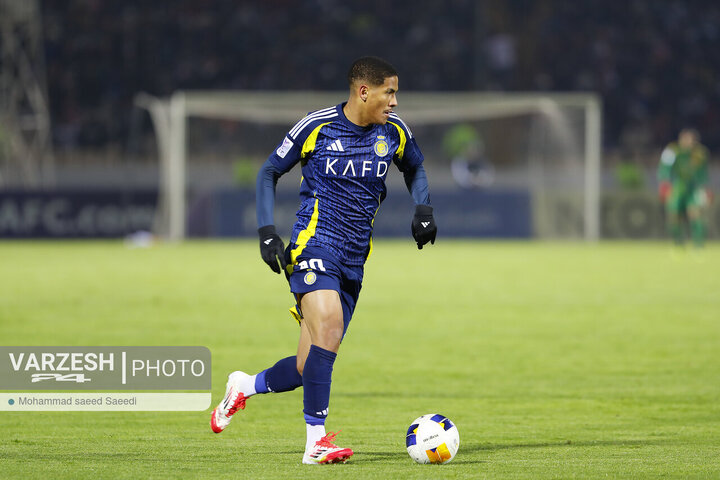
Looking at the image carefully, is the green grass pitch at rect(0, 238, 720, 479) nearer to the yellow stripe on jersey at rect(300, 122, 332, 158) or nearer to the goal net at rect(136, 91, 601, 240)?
the yellow stripe on jersey at rect(300, 122, 332, 158)

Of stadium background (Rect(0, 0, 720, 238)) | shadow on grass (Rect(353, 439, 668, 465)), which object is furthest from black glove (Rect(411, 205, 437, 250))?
stadium background (Rect(0, 0, 720, 238))

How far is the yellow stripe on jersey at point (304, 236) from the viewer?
18.8ft

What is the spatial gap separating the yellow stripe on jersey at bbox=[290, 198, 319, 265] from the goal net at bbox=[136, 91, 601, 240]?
69.4 ft

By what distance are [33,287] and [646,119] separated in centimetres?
2824

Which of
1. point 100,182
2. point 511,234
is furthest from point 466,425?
point 100,182

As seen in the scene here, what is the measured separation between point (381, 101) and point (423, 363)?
4.05 m

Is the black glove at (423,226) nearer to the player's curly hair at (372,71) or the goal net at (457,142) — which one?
the player's curly hair at (372,71)

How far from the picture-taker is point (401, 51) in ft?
133

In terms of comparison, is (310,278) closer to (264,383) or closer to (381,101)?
(264,383)

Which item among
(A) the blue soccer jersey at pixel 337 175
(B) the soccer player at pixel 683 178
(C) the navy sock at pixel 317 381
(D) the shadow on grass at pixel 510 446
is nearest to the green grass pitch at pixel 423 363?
(D) the shadow on grass at pixel 510 446

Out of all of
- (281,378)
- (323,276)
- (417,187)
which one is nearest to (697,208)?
(417,187)

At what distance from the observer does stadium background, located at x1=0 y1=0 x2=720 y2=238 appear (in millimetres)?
38062

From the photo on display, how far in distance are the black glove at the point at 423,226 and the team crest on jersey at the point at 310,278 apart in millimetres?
560

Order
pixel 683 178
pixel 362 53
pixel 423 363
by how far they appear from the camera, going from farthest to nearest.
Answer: pixel 362 53, pixel 683 178, pixel 423 363
